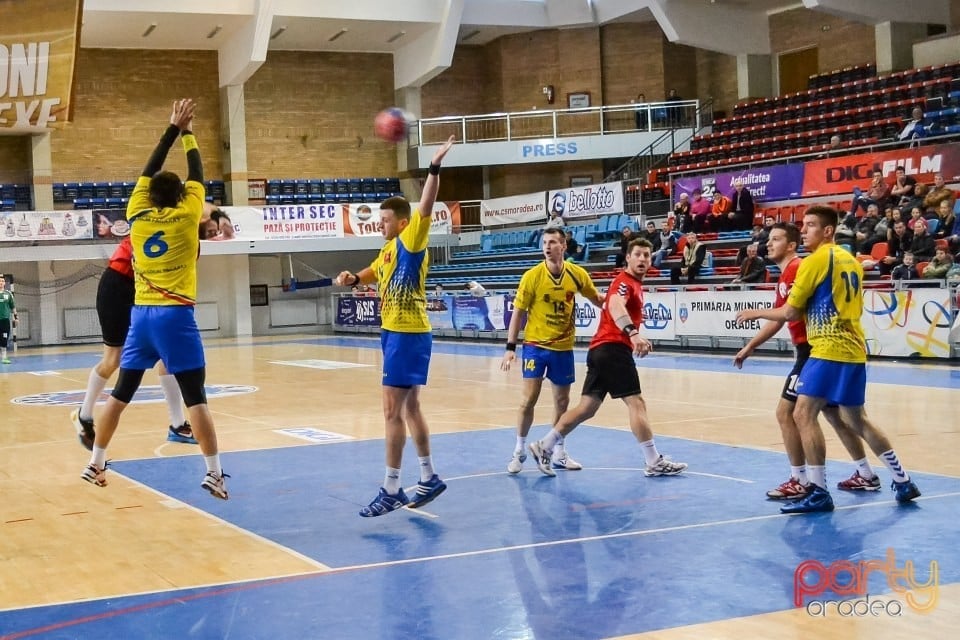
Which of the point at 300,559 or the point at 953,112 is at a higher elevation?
the point at 953,112

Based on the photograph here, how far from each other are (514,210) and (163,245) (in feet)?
92.5

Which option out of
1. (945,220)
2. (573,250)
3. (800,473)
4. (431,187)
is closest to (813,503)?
(800,473)

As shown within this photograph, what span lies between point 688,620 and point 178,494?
4.87 meters

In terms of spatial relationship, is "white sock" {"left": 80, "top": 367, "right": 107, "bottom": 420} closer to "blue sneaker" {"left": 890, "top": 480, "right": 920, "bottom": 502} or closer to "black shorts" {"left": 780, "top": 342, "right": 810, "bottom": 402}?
"black shorts" {"left": 780, "top": 342, "right": 810, "bottom": 402}

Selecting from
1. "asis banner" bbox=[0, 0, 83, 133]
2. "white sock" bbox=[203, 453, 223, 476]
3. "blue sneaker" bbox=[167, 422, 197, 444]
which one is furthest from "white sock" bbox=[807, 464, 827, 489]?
"asis banner" bbox=[0, 0, 83, 133]

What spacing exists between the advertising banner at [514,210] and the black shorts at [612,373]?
25.1 meters

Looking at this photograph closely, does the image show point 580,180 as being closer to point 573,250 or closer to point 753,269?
point 573,250

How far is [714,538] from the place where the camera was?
6.63 meters

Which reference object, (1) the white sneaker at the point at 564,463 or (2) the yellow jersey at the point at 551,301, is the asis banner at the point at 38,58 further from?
(1) the white sneaker at the point at 564,463

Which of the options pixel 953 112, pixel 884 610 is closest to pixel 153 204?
pixel 884 610

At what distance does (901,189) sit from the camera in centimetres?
2083

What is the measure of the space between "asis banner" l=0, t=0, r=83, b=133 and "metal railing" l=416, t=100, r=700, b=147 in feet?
37.2

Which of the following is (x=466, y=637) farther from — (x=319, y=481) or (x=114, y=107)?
(x=114, y=107)

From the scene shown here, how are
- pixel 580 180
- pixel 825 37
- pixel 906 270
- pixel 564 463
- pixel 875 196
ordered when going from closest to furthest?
1. pixel 564 463
2. pixel 906 270
3. pixel 875 196
4. pixel 825 37
5. pixel 580 180
